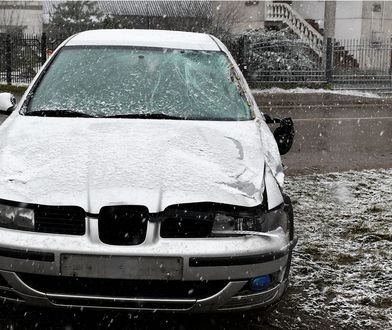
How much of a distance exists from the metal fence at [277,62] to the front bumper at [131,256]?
16.6m

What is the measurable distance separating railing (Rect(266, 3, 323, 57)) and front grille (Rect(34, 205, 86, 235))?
26.8 meters

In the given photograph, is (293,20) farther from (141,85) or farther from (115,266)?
(115,266)

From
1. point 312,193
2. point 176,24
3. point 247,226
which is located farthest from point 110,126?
point 176,24

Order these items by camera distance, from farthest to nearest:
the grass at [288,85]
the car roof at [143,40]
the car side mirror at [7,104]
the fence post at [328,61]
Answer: the fence post at [328,61] < the grass at [288,85] < the car roof at [143,40] < the car side mirror at [7,104]

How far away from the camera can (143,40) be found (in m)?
4.99

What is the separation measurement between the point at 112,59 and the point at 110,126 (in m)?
1.05

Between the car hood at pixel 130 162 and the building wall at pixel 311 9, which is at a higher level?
the building wall at pixel 311 9

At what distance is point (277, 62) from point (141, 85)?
53.4 ft

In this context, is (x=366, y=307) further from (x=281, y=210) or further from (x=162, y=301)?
(x=162, y=301)

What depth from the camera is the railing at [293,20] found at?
29.3 m

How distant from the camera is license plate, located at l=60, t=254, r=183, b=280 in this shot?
2.90 metres

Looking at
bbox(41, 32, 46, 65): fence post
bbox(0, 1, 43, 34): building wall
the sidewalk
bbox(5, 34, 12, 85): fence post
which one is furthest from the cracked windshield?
bbox(0, 1, 43, 34): building wall

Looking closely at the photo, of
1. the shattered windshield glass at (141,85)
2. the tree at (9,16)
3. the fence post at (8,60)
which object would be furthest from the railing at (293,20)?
the shattered windshield glass at (141,85)

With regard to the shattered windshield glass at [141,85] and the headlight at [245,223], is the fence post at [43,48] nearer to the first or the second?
the shattered windshield glass at [141,85]
